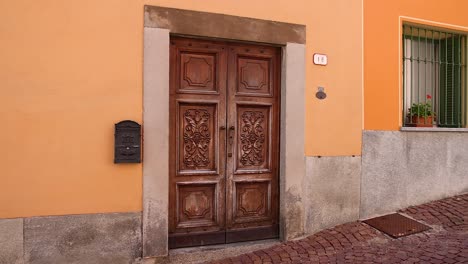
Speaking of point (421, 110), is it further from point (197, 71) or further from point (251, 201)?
point (197, 71)

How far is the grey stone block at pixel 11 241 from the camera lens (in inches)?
144

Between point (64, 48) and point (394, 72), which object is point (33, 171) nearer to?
point (64, 48)

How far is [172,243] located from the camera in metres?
4.39

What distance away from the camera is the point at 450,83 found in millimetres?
6285

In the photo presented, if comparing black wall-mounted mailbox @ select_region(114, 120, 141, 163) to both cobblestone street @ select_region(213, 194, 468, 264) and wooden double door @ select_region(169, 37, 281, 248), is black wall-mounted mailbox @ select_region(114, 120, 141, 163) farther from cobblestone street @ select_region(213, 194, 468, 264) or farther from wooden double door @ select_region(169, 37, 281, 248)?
cobblestone street @ select_region(213, 194, 468, 264)

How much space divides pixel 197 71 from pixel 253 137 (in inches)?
43.2

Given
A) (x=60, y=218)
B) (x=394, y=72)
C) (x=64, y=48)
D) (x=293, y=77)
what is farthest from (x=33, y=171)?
(x=394, y=72)

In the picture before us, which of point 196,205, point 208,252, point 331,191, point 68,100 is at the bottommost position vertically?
point 208,252

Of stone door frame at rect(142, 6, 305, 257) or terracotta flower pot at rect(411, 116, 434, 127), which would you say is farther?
terracotta flower pot at rect(411, 116, 434, 127)

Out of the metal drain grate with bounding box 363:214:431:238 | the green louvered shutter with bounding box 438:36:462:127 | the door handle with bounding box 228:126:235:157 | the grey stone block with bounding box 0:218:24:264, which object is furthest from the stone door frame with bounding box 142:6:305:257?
the green louvered shutter with bounding box 438:36:462:127

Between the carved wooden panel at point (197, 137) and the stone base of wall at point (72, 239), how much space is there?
0.88 meters

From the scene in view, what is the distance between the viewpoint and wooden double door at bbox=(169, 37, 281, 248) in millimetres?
4453

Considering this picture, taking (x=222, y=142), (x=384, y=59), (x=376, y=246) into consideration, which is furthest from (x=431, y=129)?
(x=222, y=142)

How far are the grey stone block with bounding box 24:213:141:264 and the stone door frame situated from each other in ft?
0.56
